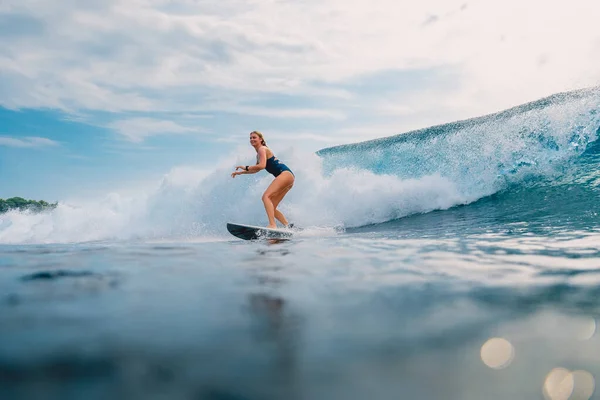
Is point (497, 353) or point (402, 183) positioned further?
point (402, 183)

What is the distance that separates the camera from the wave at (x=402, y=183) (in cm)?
1144

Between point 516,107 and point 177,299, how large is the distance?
1704 centimetres

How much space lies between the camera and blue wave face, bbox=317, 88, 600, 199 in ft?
38.1

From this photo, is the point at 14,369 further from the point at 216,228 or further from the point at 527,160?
the point at 527,160

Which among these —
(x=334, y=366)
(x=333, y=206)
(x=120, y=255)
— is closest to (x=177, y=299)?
(x=334, y=366)

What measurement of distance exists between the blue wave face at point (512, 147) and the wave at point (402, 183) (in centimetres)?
3

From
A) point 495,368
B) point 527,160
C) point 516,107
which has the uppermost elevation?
point 516,107

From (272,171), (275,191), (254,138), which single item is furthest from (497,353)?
(272,171)

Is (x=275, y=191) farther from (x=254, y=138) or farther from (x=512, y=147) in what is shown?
(x=512, y=147)

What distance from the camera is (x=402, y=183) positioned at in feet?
39.2

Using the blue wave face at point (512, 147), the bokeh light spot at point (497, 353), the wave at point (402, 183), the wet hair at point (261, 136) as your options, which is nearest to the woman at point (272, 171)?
the wet hair at point (261, 136)

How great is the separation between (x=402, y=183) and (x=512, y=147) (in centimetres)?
359

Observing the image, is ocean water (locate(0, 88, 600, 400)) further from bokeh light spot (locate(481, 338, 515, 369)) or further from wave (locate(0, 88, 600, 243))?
wave (locate(0, 88, 600, 243))

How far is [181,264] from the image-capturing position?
4.08m
